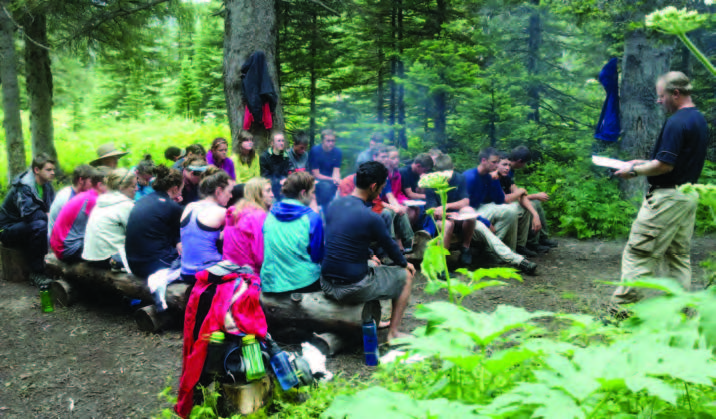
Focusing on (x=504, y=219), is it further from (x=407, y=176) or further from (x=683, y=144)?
(x=683, y=144)

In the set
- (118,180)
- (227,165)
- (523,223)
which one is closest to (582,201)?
(523,223)

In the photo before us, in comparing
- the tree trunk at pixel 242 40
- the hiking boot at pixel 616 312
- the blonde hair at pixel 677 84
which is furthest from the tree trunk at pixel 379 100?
Result: the blonde hair at pixel 677 84

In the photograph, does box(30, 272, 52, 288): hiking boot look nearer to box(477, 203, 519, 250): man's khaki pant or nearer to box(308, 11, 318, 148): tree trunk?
box(477, 203, 519, 250): man's khaki pant

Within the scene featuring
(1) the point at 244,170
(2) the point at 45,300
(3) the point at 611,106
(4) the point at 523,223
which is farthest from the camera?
(3) the point at 611,106

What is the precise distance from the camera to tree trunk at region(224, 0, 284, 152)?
8430 mm

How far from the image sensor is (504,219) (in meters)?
7.43

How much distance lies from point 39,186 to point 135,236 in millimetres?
2840

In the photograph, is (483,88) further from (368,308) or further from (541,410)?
(541,410)

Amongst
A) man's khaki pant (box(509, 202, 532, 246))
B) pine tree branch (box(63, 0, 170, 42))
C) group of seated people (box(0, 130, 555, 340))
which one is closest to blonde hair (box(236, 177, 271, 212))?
group of seated people (box(0, 130, 555, 340))

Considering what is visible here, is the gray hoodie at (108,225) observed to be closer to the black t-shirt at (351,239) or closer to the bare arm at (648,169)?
the black t-shirt at (351,239)

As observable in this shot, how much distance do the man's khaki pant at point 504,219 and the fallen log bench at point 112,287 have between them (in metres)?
4.13

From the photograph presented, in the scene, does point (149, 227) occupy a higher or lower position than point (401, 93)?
lower

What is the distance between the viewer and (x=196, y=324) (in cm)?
390

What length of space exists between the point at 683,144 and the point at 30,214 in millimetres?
7497
